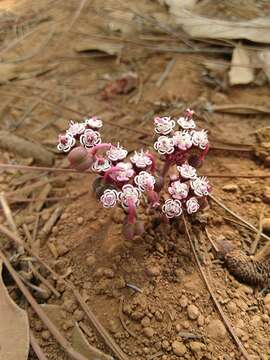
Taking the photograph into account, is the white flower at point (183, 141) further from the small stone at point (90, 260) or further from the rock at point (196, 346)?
the rock at point (196, 346)

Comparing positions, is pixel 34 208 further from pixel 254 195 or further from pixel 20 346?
pixel 254 195

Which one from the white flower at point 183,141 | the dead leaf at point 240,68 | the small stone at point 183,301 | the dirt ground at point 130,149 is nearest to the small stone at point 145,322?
the dirt ground at point 130,149

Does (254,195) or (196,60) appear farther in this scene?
(196,60)

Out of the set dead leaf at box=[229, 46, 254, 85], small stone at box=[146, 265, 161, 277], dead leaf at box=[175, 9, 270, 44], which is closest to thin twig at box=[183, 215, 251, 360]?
small stone at box=[146, 265, 161, 277]

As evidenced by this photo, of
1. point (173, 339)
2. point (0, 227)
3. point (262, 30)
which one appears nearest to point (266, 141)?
point (262, 30)

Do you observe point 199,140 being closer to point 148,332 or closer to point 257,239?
point 257,239

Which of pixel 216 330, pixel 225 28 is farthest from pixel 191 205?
pixel 225 28
